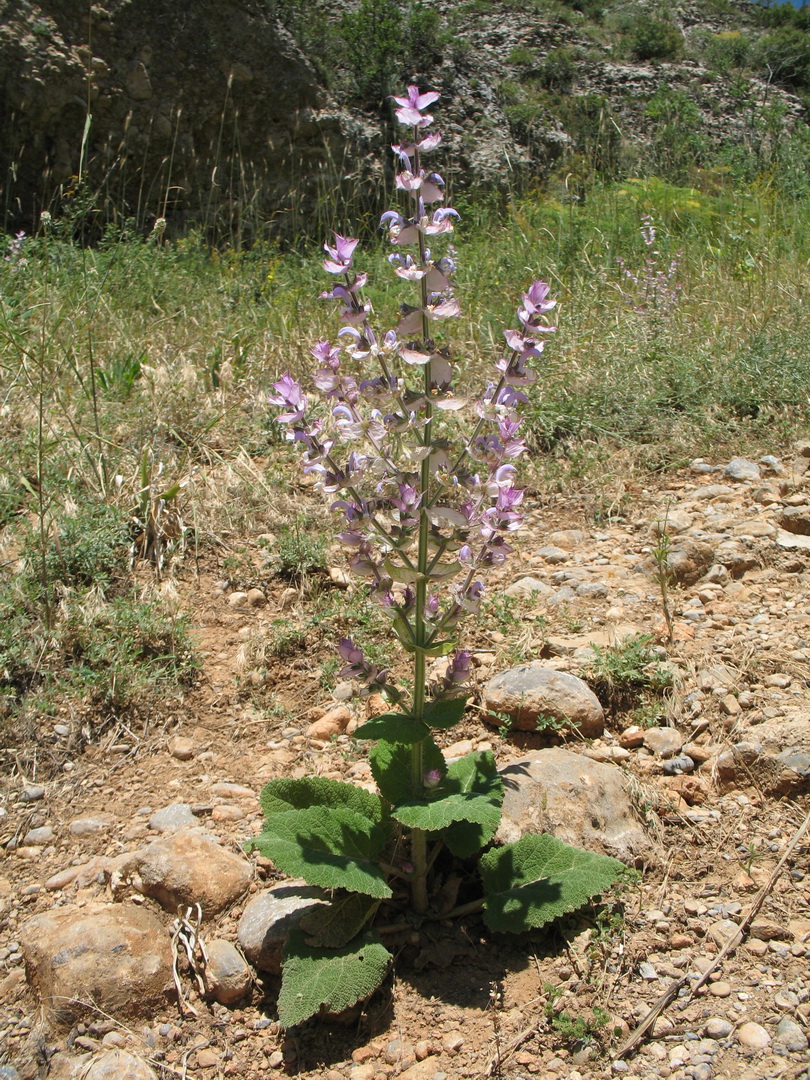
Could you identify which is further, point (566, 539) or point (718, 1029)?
point (566, 539)

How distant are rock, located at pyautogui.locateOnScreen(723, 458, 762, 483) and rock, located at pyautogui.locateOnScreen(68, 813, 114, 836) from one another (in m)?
2.82

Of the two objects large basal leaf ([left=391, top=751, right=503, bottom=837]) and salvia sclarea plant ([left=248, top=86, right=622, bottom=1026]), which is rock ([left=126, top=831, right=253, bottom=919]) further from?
large basal leaf ([left=391, top=751, right=503, bottom=837])

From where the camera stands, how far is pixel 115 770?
2486 mm

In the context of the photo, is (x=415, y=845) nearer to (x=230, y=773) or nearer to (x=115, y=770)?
(x=230, y=773)

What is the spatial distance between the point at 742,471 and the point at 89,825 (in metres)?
2.91

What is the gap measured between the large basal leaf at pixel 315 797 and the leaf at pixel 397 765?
54mm

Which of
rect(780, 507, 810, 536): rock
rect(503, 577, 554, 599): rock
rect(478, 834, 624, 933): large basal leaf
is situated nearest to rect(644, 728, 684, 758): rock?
rect(478, 834, 624, 933): large basal leaf

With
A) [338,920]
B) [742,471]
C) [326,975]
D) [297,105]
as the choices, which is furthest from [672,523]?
[297,105]

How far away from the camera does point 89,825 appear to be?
7.50ft

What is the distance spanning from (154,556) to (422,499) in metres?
1.84

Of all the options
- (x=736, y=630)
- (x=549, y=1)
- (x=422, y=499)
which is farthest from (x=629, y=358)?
(x=549, y=1)

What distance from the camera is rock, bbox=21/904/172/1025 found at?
5.83ft

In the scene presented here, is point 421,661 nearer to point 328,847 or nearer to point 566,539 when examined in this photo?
point 328,847

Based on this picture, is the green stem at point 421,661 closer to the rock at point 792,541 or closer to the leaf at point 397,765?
the leaf at point 397,765
